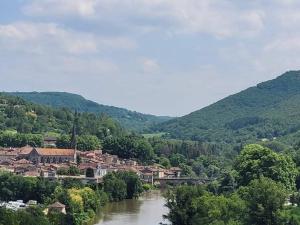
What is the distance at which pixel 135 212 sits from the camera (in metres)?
58.0

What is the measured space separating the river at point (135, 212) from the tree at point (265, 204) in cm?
1358

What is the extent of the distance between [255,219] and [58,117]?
109 metres

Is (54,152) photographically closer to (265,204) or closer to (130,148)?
(130,148)

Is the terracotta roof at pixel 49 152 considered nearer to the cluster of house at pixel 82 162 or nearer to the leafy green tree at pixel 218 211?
the cluster of house at pixel 82 162

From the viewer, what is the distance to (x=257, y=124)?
7520 inches

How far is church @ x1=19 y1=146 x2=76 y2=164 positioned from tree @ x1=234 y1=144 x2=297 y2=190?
42.2 meters

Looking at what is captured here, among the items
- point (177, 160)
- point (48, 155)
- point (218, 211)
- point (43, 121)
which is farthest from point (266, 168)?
point (43, 121)

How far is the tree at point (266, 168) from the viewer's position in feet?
170

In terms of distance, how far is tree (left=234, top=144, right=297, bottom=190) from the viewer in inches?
2039

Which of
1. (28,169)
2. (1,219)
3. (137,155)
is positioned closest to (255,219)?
(1,219)

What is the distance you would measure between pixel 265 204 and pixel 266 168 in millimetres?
16120

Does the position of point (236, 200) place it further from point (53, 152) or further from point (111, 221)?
point (53, 152)

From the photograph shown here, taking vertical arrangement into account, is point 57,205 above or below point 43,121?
below

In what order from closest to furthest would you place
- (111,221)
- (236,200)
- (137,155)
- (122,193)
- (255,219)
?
(255,219), (236,200), (111,221), (122,193), (137,155)
